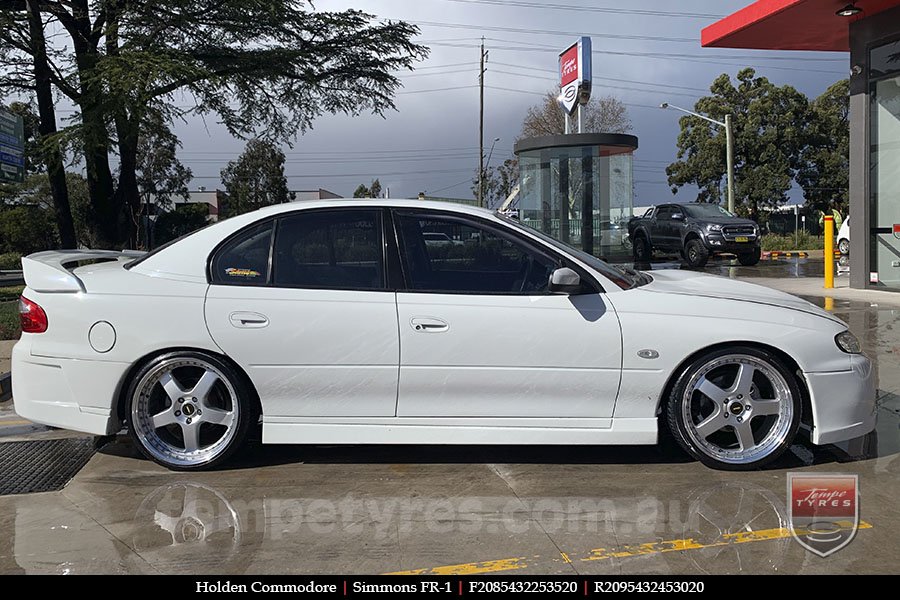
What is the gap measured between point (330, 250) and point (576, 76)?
47.6 feet

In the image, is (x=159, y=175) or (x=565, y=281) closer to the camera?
(x=565, y=281)

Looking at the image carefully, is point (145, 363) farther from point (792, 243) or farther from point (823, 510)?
point (792, 243)

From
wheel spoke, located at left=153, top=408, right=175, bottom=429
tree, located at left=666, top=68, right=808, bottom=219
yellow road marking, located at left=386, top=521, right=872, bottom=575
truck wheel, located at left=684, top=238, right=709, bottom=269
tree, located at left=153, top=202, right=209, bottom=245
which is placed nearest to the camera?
yellow road marking, located at left=386, top=521, right=872, bottom=575

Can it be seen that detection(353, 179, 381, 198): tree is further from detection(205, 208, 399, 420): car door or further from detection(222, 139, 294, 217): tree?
detection(205, 208, 399, 420): car door

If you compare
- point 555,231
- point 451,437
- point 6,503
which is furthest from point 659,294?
point 555,231

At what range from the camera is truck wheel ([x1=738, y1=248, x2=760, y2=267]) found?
1962 centimetres

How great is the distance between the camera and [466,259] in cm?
479

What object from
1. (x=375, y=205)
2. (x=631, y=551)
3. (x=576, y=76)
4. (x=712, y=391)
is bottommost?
(x=631, y=551)

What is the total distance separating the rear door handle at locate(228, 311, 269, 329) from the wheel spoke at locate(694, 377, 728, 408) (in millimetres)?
2476

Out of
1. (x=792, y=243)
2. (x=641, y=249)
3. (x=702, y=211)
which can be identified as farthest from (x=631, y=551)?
(x=792, y=243)

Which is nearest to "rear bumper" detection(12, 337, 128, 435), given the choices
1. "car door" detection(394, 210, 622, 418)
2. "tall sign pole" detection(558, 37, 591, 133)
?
"car door" detection(394, 210, 622, 418)

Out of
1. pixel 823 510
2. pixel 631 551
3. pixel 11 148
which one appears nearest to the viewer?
pixel 631 551

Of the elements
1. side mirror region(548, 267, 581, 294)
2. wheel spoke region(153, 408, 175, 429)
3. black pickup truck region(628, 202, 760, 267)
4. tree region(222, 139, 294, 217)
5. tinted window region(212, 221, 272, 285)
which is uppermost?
tree region(222, 139, 294, 217)
